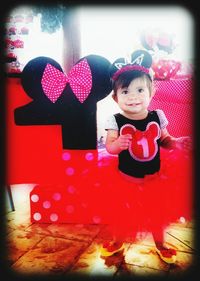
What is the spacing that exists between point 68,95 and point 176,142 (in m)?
0.72

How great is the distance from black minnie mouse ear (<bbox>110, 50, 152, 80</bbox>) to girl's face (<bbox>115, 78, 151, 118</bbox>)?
0.06 meters

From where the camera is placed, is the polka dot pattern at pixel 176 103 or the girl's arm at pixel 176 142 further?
the polka dot pattern at pixel 176 103

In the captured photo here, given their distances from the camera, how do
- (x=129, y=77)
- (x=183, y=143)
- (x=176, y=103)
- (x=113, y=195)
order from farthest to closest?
1. (x=176, y=103)
2. (x=113, y=195)
3. (x=183, y=143)
4. (x=129, y=77)

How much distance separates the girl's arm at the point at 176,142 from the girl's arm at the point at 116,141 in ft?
0.73

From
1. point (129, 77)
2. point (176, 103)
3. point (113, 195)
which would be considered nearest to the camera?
point (129, 77)

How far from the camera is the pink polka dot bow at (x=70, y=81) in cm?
179

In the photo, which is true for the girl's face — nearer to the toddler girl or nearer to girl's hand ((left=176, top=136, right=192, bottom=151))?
the toddler girl

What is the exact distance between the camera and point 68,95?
1.85 meters

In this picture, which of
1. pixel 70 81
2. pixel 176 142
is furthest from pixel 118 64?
pixel 176 142

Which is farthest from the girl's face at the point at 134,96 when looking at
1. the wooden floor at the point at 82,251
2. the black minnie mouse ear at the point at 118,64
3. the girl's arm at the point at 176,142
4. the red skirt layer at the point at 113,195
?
the wooden floor at the point at 82,251

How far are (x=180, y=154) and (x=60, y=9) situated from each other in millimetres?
1215

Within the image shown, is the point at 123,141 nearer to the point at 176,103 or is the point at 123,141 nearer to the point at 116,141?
the point at 116,141

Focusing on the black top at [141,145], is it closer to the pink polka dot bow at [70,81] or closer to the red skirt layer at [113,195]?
the red skirt layer at [113,195]

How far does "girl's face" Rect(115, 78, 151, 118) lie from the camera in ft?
5.00
